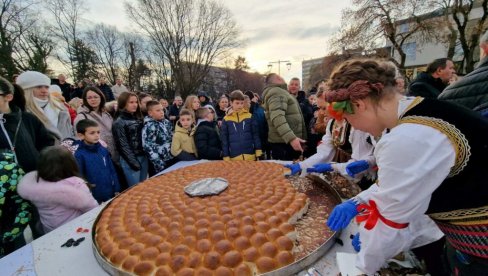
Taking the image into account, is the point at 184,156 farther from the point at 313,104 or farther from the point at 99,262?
the point at 313,104

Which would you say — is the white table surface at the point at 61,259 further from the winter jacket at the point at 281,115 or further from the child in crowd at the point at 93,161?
the winter jacket at the point at 281,115

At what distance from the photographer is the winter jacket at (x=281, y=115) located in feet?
12.1

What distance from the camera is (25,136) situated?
2.49 m

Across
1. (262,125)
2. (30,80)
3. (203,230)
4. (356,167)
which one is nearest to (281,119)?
(262,125)

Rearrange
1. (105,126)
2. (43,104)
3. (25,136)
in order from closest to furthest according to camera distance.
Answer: (25,136)
(43,104)
(105,126)

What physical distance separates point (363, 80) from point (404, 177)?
0.44 metres

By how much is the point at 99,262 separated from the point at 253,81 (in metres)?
43.9

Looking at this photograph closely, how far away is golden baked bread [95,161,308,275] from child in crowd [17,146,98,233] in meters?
0.33

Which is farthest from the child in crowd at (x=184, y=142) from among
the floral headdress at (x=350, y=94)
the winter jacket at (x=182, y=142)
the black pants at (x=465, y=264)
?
the black pants at (x=465, y=264)

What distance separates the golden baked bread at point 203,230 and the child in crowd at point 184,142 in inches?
72.2

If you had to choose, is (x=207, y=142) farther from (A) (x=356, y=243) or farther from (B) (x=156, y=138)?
(A) (x=356, y=243)

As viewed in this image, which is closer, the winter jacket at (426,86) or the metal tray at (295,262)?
the metal tray at (295,262)

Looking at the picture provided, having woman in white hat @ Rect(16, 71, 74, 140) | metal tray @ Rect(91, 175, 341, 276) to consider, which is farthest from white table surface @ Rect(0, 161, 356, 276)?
woman in white hat @ Rect(16, 71, 74, 140)

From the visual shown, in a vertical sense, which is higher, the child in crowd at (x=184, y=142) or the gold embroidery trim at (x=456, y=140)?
the gold embroidery trim at (x=456, y=140)
